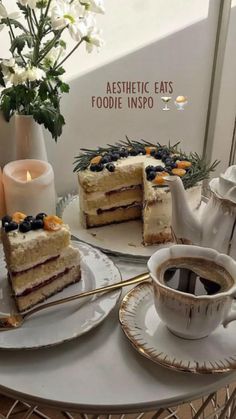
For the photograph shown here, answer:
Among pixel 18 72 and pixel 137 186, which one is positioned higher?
pixel 18 72

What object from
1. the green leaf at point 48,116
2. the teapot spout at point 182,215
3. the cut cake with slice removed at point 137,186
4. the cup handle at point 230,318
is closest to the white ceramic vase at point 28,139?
the green leaf at point 48,116

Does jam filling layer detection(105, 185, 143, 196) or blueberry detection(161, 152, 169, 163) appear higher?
blueberry detection(161, 152, 169, 163)

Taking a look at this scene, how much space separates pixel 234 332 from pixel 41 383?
0.34m

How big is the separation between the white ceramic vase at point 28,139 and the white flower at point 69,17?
0.26m

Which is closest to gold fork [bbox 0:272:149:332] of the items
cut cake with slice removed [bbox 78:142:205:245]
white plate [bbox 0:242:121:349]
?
white plate [bbox 0:242:121:349]

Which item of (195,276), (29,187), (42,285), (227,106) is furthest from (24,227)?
(227,106)

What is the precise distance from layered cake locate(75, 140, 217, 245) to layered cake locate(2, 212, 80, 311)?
274 millimetres

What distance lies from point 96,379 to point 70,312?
148mm

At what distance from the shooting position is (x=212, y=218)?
85cm

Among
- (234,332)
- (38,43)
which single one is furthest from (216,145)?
(234,332)

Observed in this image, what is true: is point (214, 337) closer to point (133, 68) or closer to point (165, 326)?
point (165, 326)

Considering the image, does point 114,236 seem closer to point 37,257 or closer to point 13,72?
point 37,257

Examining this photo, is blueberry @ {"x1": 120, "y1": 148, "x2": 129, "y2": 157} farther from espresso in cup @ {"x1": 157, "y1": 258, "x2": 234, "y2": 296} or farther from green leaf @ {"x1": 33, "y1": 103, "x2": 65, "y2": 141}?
espresso in cup @ {"x1": 157, "y1": 258, "x2": 234, "y2": 296}

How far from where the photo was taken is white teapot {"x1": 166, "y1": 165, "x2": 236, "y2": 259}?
0.83 m
